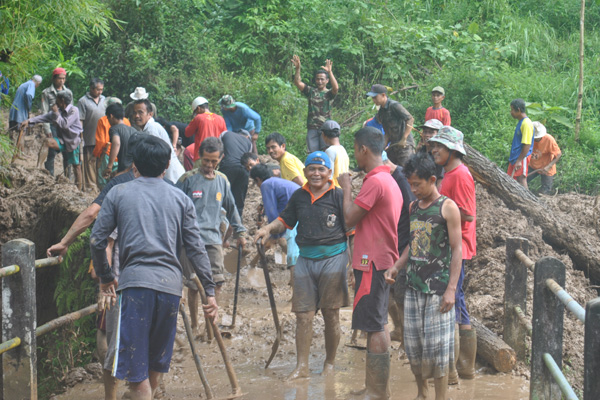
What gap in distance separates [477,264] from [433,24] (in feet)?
33.9

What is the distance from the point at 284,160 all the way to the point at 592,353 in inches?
199

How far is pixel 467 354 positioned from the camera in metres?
5.46

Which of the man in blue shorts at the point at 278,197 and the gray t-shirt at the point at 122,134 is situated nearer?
the man in blue shorts at the point at 278,197

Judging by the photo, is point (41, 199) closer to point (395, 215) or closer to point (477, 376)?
point (395, 215)

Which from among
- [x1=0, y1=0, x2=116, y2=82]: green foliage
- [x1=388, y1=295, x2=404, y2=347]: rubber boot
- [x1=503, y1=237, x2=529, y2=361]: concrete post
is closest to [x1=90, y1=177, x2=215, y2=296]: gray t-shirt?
[x1=388, y1=295, x2=404, y2=347]: rubber boot

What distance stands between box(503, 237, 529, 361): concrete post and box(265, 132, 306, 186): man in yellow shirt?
250 cm

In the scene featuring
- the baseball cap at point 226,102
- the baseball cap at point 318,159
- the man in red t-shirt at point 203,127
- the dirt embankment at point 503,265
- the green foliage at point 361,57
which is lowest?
the dirt embankment at point 503,265

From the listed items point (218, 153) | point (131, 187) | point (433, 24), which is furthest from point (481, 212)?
point (433, 24)

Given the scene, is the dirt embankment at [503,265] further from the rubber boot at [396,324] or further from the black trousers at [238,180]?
the black trousers at [238,180]

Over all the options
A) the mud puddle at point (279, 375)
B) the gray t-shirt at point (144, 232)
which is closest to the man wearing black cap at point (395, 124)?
the mud puddle at point (279, 375)

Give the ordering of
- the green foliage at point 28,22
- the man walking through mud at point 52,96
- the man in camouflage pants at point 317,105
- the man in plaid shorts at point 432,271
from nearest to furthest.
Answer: the man in plaid shorts at point 432,271 < the green foliage at point 28,22 < the man walking through mud at point 52,96 < the man in camouflage pants at point 317,105

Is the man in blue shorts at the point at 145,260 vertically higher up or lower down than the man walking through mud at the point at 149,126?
lower down

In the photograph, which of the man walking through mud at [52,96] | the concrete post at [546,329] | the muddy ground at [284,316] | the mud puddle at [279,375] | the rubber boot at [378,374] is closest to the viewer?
the concrete post at [546,329]

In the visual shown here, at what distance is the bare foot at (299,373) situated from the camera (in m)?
5.49
